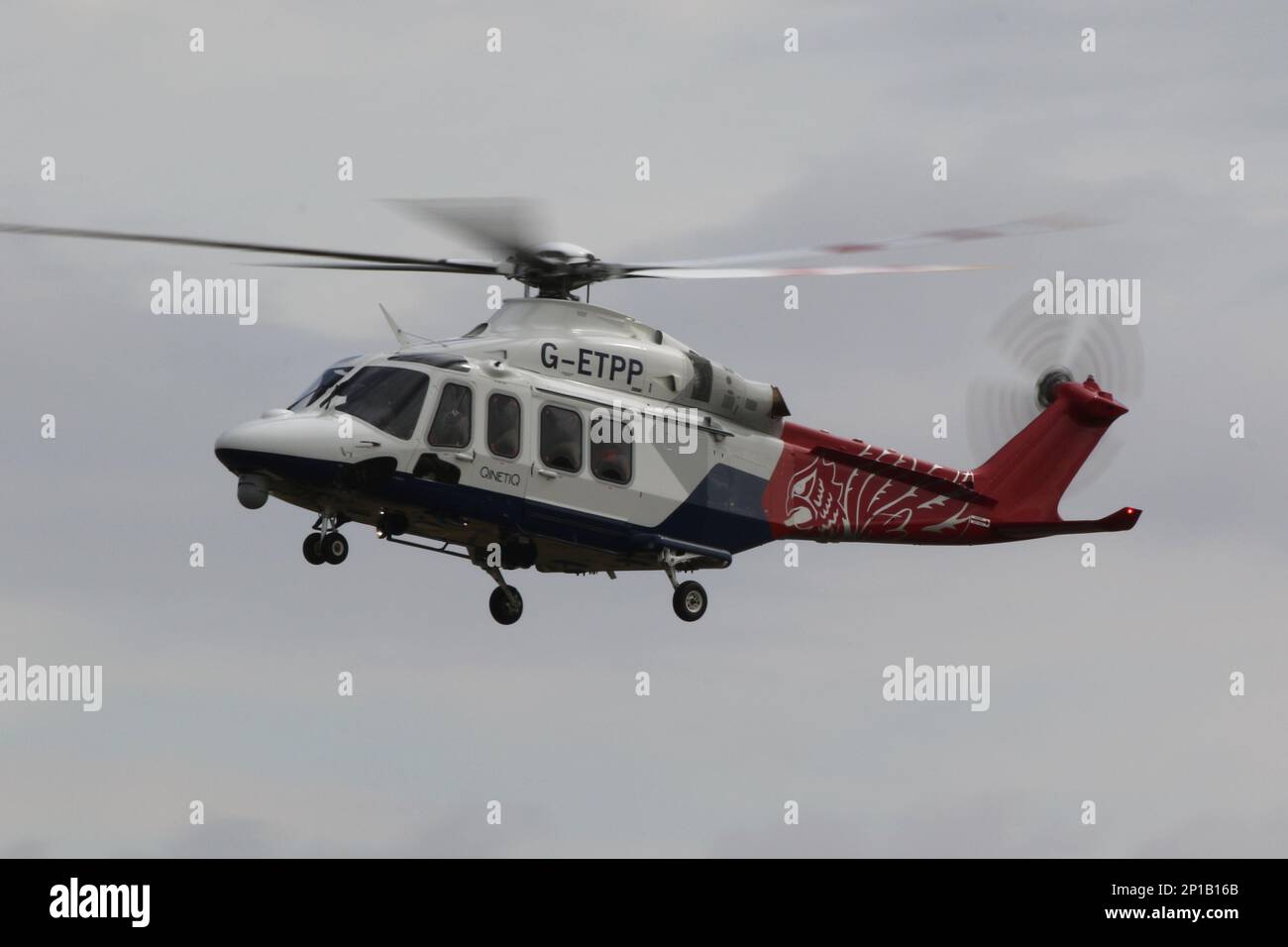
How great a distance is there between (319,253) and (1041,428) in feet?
42.3

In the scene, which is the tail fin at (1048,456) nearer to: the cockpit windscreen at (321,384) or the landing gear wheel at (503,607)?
the landing gear wheel at (503,607)

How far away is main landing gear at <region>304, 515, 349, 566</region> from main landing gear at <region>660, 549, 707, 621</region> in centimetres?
506

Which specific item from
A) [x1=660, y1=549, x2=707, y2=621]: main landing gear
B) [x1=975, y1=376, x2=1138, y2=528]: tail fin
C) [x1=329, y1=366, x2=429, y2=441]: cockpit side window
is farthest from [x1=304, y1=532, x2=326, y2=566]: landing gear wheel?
[x1=975, y1=376, x2=1138, y2=528]: tail fin

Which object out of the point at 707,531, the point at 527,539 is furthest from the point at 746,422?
the point at 527,539

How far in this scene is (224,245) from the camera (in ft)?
96.1

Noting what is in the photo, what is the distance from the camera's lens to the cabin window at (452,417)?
1163 inches

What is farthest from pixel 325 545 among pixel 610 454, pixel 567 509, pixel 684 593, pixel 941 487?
pixel 941 487

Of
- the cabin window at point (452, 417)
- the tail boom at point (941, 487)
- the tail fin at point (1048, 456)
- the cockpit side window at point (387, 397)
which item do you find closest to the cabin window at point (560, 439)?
the cabin window at point (452, 417)

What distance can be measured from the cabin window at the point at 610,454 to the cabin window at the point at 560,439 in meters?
0.25

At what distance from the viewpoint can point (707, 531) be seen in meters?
32.1

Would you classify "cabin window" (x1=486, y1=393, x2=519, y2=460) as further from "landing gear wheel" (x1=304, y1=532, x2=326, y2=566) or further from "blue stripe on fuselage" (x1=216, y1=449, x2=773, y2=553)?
"landing gear wheel" (x1=304, y1=532, x2=326, y2=566)

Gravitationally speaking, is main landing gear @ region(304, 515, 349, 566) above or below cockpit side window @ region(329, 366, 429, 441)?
below

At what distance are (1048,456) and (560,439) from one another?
9.55 meters

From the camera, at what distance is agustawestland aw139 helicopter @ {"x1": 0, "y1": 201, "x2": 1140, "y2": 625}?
29109 millimetres
